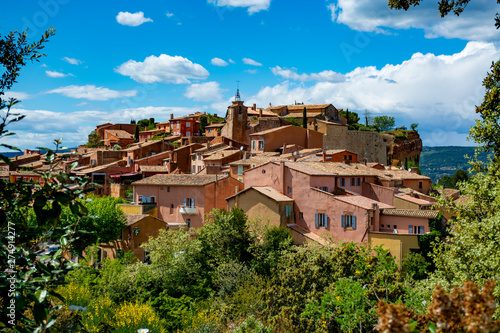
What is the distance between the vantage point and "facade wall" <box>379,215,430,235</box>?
31.6 metres

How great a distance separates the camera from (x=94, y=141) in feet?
283

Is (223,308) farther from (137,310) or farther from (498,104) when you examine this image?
(498,104)

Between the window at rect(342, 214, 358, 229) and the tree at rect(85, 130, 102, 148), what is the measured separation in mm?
64826

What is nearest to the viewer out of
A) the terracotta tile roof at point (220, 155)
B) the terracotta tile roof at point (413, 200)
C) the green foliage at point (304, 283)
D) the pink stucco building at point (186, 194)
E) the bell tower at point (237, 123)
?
the green foliage at point (304, 283)

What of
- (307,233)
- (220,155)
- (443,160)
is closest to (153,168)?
(220,155)

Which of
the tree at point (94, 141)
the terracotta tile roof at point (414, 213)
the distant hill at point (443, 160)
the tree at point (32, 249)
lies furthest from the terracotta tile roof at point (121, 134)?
the distant hill at point (443, 160)

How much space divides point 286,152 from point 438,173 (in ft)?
398

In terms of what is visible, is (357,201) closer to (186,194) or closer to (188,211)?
(188,211)

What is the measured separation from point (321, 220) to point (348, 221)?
2405 millimetres

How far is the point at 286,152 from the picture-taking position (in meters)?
54.0

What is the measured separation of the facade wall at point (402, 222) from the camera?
31562mm

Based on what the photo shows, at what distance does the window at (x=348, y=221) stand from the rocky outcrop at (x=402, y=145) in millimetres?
42382

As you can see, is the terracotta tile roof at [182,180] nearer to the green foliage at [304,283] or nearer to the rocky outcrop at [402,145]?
the green foliage at [304,283]

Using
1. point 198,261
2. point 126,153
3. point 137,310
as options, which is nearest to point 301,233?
point 198,261
